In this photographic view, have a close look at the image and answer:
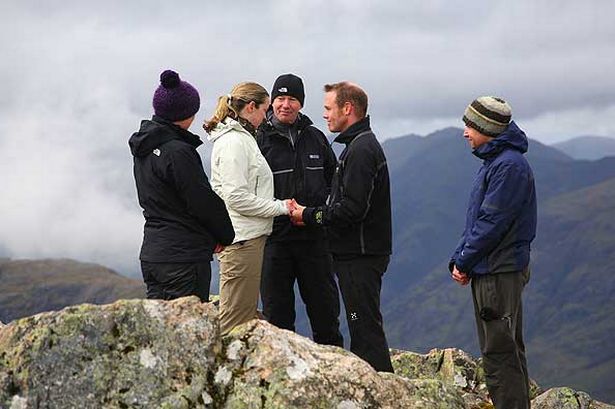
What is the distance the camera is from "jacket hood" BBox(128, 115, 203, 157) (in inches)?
375

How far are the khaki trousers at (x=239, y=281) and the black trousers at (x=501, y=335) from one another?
3.20 meters

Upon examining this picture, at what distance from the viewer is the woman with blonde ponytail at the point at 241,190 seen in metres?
10.7

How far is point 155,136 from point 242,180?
1646 mm

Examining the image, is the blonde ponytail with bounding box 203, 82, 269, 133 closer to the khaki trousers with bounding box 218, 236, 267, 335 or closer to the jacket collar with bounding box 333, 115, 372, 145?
the jacket collar with bounding box 333, 115, 372, 145

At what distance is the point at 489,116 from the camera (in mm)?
9984

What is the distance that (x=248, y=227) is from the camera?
1100 centimetres

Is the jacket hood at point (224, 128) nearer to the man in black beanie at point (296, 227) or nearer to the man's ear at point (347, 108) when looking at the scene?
the man in black beanie at point (296, 227)

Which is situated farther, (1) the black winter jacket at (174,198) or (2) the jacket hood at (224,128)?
(2) the jacket hood at (224,128)

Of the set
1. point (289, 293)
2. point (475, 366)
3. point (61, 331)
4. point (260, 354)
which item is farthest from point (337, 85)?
point (475, 366)

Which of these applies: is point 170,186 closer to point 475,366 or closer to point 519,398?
point 519,398

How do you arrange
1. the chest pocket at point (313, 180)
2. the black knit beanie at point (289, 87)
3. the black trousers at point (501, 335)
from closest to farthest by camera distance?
1. the black trousers at point (501, 335)
2. the black knit beanie at point (289, 87)
3. the chest pocket at point (313, 180)

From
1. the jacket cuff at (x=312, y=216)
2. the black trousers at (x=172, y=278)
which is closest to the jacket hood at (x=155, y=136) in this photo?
the black trousers at (x=172, y=278)

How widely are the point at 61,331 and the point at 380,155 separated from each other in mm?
5541

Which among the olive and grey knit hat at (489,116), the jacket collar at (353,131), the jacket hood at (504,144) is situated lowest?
the jacket hood at (504,144)
